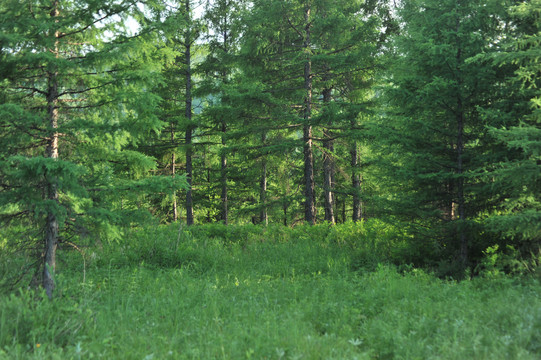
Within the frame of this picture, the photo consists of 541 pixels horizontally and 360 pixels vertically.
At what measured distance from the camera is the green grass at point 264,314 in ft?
14.0

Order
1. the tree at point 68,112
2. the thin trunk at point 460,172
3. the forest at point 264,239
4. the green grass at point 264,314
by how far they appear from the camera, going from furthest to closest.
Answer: the thin trunk at point 460,172 → the tree at point 68,112 → the forest at point 264,239 → the green grass at point 264,314

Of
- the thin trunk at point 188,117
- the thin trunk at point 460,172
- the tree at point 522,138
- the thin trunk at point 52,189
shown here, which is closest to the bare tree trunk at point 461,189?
the thin trunk at point 460,172

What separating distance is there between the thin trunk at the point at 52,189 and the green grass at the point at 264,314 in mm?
389

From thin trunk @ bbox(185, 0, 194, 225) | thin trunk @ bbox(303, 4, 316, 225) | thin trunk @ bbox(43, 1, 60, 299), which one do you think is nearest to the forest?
thin trunk @ bbox(43, 1, 60, 299)

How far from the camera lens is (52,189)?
608cm

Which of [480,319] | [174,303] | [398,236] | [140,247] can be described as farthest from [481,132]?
[140,247]

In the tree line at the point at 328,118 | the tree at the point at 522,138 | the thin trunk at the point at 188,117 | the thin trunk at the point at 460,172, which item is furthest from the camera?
the thin trunk at the point at 188,117

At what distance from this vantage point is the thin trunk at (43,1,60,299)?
6.04 meters

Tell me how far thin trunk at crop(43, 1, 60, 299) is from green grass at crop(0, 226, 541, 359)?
39 cm

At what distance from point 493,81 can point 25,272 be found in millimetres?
9783

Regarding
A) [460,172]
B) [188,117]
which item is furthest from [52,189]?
[188,117]

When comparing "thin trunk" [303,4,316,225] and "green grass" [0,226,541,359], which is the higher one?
"thin trunk" [303,4,316,225]

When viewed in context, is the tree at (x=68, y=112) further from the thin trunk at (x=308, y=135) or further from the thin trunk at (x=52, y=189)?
the thin trunk at (x=308, y=135)

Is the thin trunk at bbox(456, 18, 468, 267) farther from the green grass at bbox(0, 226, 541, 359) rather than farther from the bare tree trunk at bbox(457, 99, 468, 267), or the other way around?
the green grass at bbox(0, 226, 541, 359)
